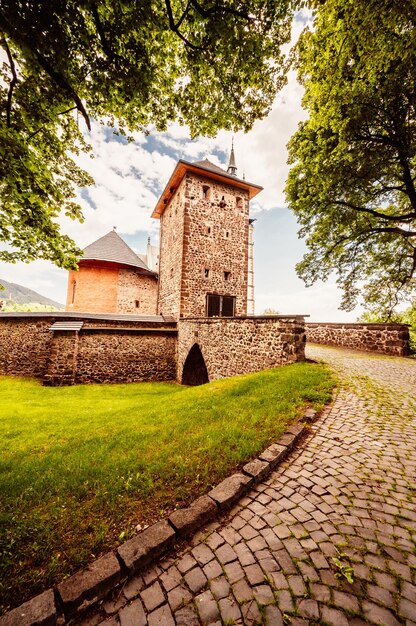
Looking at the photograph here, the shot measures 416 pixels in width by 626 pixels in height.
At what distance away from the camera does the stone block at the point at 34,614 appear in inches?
57.5

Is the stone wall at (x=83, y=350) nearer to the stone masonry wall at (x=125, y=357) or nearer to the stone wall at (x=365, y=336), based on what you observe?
the stone masonry wall at (x=125, y=357)

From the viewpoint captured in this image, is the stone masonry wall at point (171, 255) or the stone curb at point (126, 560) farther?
the stone masonry wall at point (171, 255)

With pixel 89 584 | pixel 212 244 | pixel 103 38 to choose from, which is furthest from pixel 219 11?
Answer: pixel 212 244

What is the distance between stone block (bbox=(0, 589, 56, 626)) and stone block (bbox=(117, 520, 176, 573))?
1.55ft

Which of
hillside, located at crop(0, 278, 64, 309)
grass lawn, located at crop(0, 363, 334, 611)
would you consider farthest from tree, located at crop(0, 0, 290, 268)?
hillside, located at crop(0, 278, 64, 309)

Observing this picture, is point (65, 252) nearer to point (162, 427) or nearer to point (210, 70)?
point (162, 427)

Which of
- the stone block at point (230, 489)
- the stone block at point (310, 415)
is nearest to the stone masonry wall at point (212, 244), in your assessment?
the stone block at point (310, 415)

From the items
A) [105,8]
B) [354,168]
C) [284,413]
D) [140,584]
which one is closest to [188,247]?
[354,168]

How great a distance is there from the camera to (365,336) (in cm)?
1107

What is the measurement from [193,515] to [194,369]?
35.5 ft

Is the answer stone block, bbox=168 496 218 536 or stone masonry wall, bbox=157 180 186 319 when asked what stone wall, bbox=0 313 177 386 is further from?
stone block, bbox=168 496 218 536

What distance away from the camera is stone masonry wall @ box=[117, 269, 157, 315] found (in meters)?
18.5

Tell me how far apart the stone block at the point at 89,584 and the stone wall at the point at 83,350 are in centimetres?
1179

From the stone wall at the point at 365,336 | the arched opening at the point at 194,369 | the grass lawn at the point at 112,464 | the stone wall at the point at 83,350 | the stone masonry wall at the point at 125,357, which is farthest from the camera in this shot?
the stone masonry wall at the point at 125,357
